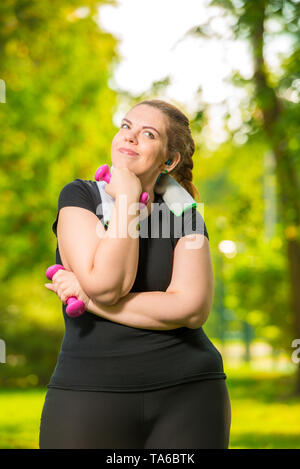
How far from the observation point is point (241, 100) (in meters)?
10.6

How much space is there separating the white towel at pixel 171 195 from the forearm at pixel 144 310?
→ 34 cm

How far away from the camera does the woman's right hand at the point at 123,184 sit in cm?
196

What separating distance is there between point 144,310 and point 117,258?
21 cm

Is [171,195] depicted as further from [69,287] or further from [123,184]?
[69,287]

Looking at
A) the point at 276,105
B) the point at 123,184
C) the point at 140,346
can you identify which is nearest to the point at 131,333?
the point at 140,346

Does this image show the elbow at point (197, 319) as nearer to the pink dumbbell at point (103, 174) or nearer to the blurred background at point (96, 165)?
the pink dumbbell at point (103, 174)

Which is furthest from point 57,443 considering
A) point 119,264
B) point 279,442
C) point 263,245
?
point 263,245

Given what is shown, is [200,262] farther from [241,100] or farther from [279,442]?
[241,100]

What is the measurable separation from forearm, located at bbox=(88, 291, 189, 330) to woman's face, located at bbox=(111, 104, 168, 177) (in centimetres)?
43

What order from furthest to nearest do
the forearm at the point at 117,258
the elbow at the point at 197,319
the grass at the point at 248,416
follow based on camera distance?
the grass at the point at 248,416 < the elbow at the point at 197,319 < the forearm at the point at 117,258

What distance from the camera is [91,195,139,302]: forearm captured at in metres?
1.87

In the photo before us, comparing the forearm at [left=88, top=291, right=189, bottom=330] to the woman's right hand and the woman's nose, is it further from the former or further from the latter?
the woman's nose

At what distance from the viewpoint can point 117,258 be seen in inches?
73.4

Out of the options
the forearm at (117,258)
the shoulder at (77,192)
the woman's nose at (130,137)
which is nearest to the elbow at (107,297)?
the forearm at (117,258)
